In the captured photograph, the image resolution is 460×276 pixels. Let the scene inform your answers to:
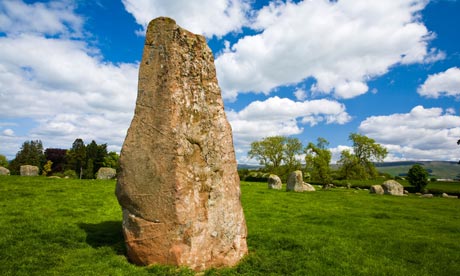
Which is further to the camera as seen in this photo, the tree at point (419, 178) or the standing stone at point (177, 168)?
the tree at point (419, 178)

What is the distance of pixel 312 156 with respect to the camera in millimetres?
59281

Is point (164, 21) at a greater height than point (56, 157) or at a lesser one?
greater

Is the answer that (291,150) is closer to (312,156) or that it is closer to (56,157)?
(312,156)

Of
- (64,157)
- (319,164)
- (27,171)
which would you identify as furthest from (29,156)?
(319,164)

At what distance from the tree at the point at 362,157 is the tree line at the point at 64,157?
57.1m

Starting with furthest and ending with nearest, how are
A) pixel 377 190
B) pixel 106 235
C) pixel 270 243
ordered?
pixel 377 190
pixel 106 235
pixel 270 243

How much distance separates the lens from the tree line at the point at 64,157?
76500 millimetres

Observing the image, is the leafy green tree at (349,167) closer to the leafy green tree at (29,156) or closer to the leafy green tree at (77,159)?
the leafy green tree at (77,159)

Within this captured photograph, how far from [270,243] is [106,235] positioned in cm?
598

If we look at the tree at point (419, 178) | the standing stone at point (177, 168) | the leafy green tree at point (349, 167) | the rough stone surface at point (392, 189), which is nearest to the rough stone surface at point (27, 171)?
the standing stone at point (177, 168)

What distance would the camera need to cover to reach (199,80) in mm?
8570

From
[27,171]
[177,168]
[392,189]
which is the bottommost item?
[392,189]

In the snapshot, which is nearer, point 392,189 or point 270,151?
point 392,189

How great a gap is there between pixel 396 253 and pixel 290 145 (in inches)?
2758
